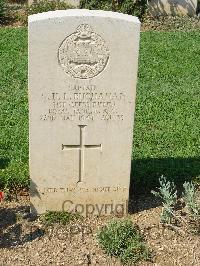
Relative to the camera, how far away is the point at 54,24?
5.02m

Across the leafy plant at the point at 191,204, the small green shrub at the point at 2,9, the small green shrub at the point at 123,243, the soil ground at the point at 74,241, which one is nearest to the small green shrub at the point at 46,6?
the small green shrub at the point at 2,9

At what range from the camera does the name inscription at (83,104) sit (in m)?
5.33

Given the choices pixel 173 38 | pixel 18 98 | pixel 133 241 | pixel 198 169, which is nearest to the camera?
pixel 133 241

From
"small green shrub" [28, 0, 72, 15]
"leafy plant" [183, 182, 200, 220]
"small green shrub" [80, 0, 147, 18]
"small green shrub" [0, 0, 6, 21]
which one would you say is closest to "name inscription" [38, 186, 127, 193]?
"leafy plant" [183, 182, 200, 220]

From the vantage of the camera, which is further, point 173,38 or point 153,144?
point 173,38

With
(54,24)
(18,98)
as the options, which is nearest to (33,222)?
(54,24)

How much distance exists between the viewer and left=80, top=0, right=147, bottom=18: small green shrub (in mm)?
13578

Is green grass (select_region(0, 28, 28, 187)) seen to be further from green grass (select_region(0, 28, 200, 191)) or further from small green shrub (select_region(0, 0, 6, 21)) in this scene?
small green shrub (select_region(0, 0, 6, 21))

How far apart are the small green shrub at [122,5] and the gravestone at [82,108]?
8.60 m

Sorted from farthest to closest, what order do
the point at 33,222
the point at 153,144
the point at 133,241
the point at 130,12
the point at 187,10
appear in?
1. the point at 187,10
2. the point at 130,12
3. the point at 153,144
4. the point at 33,222
5. the point at 133,241

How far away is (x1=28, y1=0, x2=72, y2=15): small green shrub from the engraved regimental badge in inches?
359

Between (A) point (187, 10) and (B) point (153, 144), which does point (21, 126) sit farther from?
(A) point (187, 10)

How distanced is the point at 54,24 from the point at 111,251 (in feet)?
Answer: 7.56

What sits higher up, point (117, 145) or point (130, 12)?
point (130, 12)
